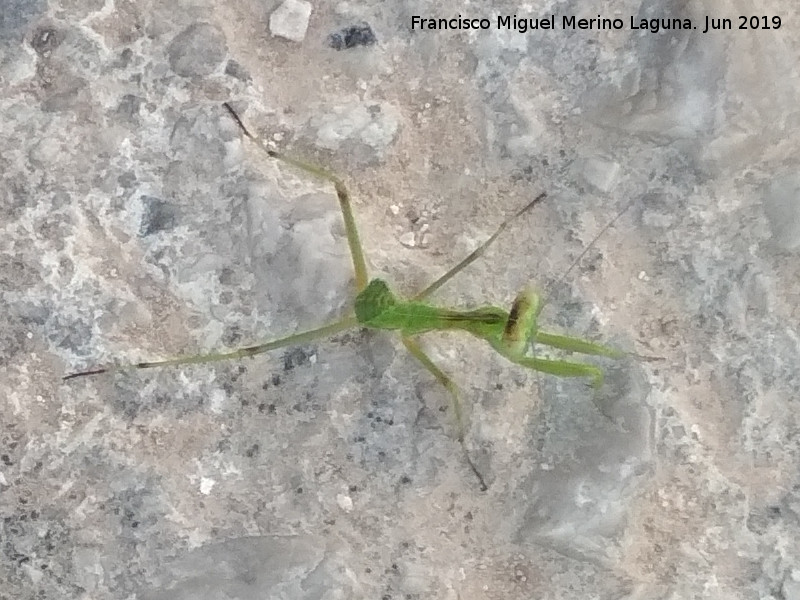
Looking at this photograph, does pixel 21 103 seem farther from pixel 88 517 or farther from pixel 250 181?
pixel 88 517

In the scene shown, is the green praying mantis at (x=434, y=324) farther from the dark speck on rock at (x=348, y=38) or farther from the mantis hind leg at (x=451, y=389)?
the dark speck on rock at (x=348, y=38)

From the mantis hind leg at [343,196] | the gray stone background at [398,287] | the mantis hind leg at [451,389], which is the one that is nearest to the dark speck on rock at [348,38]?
the gray stone background at [398,287]

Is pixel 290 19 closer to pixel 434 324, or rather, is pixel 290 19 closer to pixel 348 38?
pixel 348 38

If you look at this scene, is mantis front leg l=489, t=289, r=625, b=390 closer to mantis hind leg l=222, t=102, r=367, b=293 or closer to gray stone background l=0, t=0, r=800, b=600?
gray stone background l=0, t=0, r=800, b=600

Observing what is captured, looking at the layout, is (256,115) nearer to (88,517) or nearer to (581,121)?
(581,121)

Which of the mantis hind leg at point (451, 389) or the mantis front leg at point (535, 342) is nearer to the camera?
the mantis front leg at point (535, 342)

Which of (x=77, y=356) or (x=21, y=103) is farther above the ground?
(x=21, y=103)

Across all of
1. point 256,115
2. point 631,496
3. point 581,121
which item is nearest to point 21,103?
point 256,115

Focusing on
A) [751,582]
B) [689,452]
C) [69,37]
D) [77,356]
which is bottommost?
[751,582]
